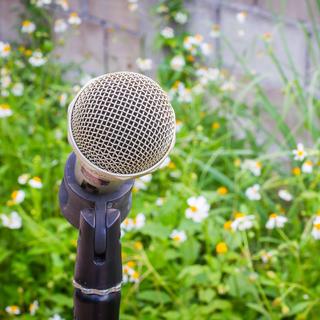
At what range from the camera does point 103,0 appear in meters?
2.95

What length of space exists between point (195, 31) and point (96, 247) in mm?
1907

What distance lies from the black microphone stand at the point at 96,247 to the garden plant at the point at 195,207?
2.17 ft

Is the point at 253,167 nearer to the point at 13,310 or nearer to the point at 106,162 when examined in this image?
the point at 13,310

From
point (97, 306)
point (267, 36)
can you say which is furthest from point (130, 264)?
point (267, 36)

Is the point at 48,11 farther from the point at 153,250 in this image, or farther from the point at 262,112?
the point at 153,250

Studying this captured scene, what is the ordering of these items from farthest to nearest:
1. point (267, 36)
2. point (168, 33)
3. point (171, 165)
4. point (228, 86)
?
point (168, 33) → point (228, 86) → point (267, 36) → point (171, 165)

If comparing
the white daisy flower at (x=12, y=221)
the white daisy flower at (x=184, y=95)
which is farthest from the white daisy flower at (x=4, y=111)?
the white daisy flower at (x=184, y=95)

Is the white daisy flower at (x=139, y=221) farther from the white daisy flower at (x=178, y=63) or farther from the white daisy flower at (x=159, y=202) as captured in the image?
the white daisy flower at (x=178, y=63)

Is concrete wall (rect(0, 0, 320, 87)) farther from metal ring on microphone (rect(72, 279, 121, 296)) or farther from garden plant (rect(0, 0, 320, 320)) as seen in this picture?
metal ring on microphone (rect(72, 279, 121, 296))

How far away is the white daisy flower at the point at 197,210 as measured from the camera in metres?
1.69

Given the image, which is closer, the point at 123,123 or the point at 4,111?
the point at 123,123

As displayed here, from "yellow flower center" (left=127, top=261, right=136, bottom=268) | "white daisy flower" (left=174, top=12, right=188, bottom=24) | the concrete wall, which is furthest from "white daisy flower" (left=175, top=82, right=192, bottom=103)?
"yellow flower center" (left=127, top=261, right=136, bottom=268)

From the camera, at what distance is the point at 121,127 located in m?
0.81

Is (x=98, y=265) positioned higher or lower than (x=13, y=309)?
higher
